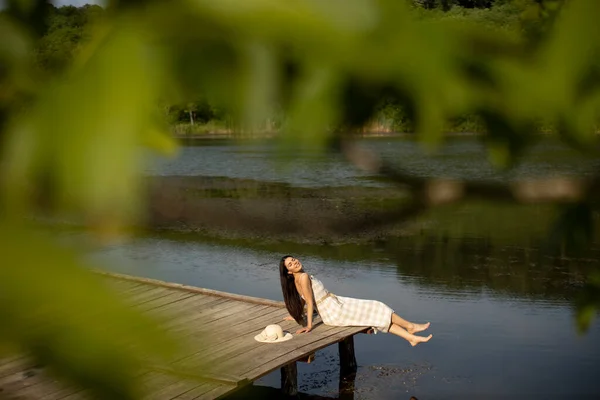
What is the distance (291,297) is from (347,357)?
1.58 meters

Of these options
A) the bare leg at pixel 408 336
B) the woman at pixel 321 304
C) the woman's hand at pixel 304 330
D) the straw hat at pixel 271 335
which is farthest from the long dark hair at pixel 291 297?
the bare leg at pixel 408 336

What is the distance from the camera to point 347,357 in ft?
31.3

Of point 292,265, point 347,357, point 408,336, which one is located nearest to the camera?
point 292,265

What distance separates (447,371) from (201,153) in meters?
18.8

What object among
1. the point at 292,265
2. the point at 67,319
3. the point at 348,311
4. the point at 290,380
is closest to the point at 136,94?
the point at 67,319

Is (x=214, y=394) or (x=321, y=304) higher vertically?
(x=321, y=304)

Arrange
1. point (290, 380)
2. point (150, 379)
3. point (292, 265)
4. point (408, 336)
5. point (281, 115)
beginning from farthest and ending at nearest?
point (408, 336) → point (290, 380) → point (292, 265) → point (281, 115) → point (150, 379)

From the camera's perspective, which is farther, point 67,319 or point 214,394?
point 214,394

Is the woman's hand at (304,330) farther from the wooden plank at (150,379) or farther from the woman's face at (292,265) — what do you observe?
the wooden plank at (150,379)

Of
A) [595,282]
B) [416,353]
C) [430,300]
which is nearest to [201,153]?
[430,300]

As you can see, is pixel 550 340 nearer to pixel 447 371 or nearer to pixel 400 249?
pixel 447 371

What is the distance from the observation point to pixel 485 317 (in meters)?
12.1

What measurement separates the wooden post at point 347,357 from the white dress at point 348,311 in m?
0.70

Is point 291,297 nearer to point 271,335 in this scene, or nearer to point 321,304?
point 321,304
